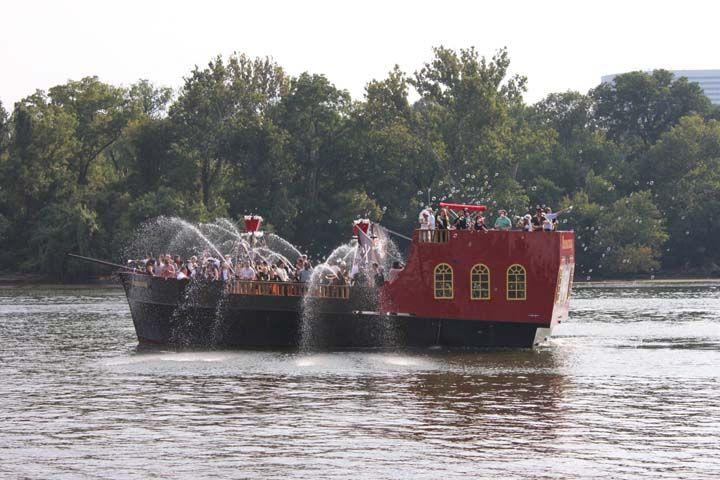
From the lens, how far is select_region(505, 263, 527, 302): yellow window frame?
44.2 meters

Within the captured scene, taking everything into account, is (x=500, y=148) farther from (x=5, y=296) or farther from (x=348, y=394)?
(x=348, y=394)

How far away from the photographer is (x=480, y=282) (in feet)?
146

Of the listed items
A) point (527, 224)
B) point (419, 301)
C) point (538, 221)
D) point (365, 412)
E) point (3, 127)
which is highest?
point (3, 127)

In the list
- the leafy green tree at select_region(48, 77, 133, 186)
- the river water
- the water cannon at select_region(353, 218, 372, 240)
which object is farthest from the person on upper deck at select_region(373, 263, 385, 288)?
the leafy green tree at select_region(48, 77, 133, 186)

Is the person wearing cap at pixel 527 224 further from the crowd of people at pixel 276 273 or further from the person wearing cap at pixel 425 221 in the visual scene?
the crowd of people at pixel 276 273

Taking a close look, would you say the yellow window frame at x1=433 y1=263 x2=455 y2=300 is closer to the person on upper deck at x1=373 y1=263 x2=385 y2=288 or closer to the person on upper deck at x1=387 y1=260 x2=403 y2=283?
the person on upper deck at x1=387 y1=260 x2=403 y2=283

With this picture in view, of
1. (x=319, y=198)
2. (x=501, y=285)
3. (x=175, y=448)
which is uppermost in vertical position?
(x=319, y=198)

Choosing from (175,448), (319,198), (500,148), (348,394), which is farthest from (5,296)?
(175,448)

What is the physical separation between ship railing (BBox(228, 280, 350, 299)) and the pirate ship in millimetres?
34

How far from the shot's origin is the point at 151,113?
151750mm

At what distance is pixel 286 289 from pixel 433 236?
211 inches

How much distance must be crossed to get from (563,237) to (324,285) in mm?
8103

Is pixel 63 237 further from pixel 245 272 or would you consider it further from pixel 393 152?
pixel 245 272

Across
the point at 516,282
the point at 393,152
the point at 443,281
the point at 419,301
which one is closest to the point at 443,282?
Answer: the point at 443,281
